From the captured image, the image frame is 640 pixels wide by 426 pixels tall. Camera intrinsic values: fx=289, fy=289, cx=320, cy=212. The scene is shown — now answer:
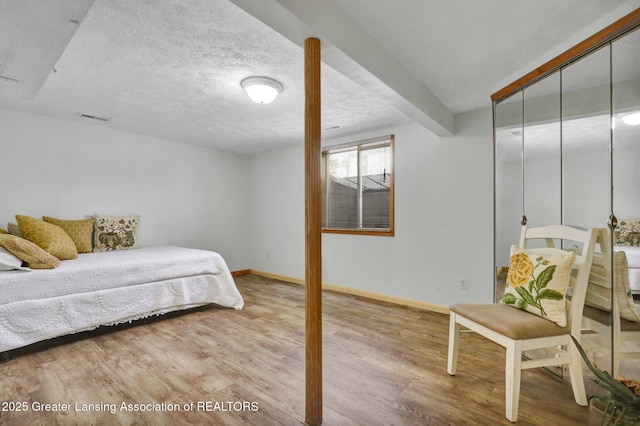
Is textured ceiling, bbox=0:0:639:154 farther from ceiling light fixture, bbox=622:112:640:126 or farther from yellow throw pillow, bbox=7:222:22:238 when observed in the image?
yellow throw pillow, bbox=7:222:22:238

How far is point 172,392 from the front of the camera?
1782mm

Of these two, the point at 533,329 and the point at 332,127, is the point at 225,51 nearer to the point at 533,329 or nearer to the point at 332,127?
the point at 332,127

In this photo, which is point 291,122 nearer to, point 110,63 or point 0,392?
point 110,63

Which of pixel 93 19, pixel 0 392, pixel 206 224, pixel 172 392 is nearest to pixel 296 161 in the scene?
pixel 206 224

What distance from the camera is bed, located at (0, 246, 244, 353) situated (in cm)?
226

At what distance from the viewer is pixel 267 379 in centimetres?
192

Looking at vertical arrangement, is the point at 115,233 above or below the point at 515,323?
above

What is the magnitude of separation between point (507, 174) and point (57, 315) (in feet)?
13.0

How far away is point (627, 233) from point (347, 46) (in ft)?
6.15

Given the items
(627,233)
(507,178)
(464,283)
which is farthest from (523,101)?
(464,283)

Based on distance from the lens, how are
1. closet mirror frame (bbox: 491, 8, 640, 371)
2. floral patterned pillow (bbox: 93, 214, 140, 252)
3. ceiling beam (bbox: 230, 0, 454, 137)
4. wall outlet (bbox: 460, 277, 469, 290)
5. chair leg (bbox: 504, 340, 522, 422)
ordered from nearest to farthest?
1. ceiling beam (bbox: 230, 0, 454, 137)
2. chair leg (bbox: 504, 340, 522, 422)
3. closet mirror frame (bbox: 491, 8, 640, 371)
4. wall outlet (bbox: 460, 277, 469, 290)
5. floral patterned pillow (bbox: 93, 214, 140, 252)

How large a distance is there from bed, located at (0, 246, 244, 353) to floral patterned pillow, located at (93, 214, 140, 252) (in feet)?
0.67

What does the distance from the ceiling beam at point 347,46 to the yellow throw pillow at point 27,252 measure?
2703mm

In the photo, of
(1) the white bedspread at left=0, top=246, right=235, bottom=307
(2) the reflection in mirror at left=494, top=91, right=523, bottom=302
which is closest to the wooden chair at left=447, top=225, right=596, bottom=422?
(2) the reflection in mirror at left=494, top=91, right=523, bottom=302
